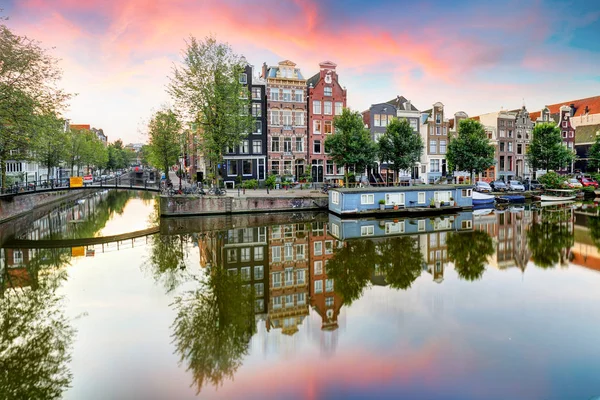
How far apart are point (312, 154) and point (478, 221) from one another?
934 inches

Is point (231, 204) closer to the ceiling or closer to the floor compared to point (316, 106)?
closer to the floor

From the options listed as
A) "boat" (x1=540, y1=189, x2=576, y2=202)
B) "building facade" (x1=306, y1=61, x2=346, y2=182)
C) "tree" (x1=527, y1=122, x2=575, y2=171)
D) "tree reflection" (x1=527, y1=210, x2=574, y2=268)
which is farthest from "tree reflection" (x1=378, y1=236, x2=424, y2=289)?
"tree" (x1=527, y1=122, x2=575, y2=171)

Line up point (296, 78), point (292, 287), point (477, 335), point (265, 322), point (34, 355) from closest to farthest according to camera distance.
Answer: point (34, 355) → point (477, 335) → point (265, 322) → point (292, 287) → point (296, 78)

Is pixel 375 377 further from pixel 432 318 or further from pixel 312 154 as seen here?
pixel 312 154

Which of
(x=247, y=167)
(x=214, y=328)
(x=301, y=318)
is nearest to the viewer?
(x=214, y=328)

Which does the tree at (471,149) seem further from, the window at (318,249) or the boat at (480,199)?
the window at (318,249)

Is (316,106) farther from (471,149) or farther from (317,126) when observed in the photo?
(471,149)

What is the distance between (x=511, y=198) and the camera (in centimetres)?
4862

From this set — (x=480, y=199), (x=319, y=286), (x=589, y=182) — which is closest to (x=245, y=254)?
(x=319, y=286)

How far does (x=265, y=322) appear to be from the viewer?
12.8 meters

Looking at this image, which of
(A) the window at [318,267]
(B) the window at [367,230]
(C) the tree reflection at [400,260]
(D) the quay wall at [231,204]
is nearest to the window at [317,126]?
(D) the quay wall at [231,204]

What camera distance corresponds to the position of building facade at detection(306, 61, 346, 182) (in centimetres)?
5059

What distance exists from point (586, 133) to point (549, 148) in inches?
1228

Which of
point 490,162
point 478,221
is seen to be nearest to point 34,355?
point 478,221
